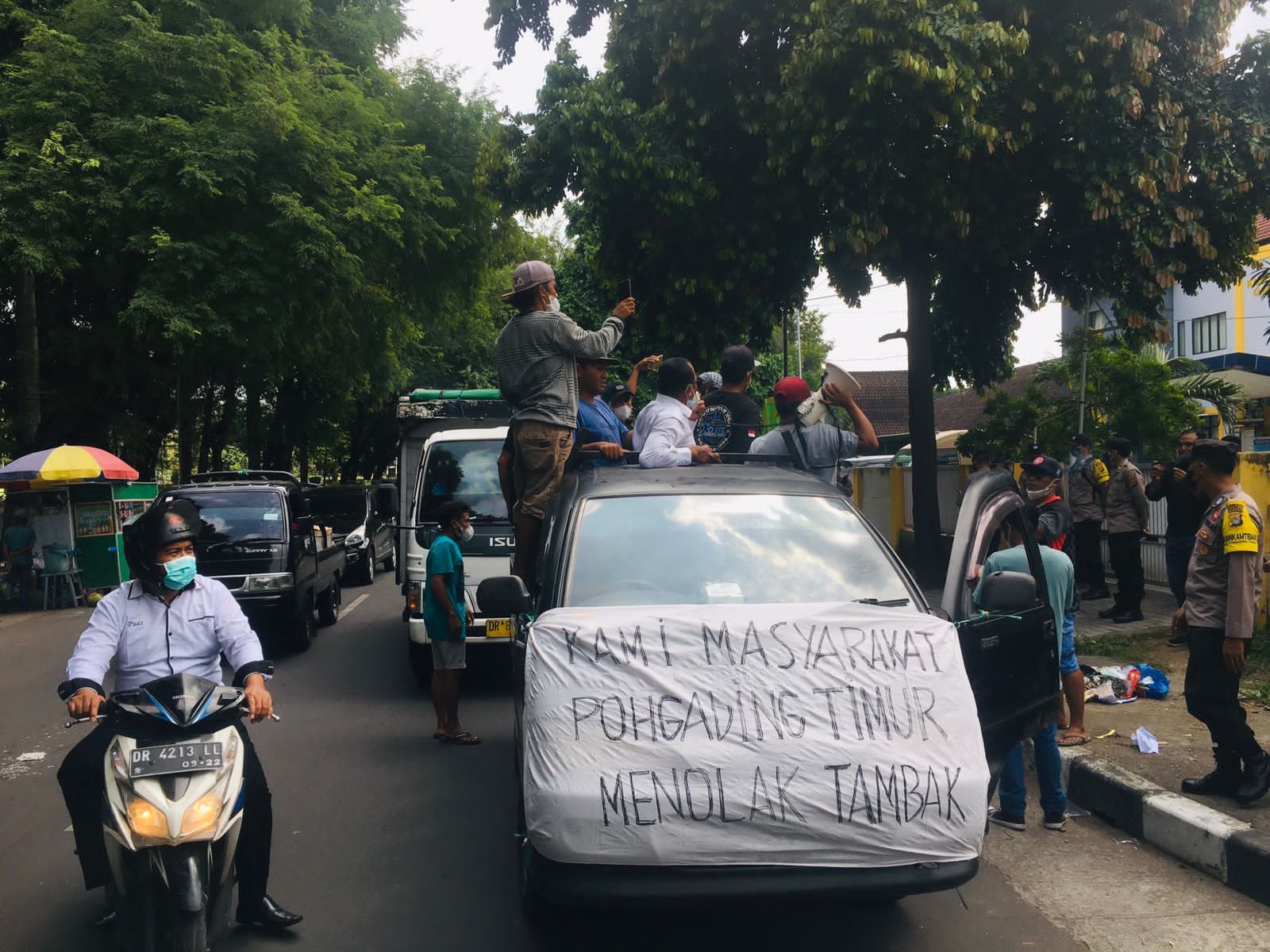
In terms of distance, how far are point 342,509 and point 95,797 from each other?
17868 mm

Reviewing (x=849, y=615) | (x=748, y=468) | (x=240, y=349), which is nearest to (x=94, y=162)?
(x=240, y=349)

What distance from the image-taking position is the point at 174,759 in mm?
3498

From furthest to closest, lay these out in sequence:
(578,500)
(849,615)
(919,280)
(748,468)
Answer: (919,280), (748,468), (578,500), (849,615)

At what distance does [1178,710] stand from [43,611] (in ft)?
49.2

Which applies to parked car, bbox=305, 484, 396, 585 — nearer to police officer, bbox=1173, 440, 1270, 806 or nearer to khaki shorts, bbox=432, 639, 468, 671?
khaki shorts, bbox=432, 639, 468, 671

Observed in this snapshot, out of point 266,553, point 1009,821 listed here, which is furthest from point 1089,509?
point 266,553

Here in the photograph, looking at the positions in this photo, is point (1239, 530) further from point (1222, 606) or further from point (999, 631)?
point (999, 631)

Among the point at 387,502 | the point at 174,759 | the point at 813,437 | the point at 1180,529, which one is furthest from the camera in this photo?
the point at 387,502

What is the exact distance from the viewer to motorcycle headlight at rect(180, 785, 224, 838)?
3.40m

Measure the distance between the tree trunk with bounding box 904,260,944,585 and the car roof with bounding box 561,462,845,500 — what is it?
30.1 ft

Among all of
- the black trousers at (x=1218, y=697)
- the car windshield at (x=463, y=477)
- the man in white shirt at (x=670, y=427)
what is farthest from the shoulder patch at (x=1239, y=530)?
the car windshield at (x=463, y=477)

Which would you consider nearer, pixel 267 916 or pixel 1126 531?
pixel 267 916

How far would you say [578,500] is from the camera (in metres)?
4.55

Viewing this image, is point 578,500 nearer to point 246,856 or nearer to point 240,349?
point 246,856
